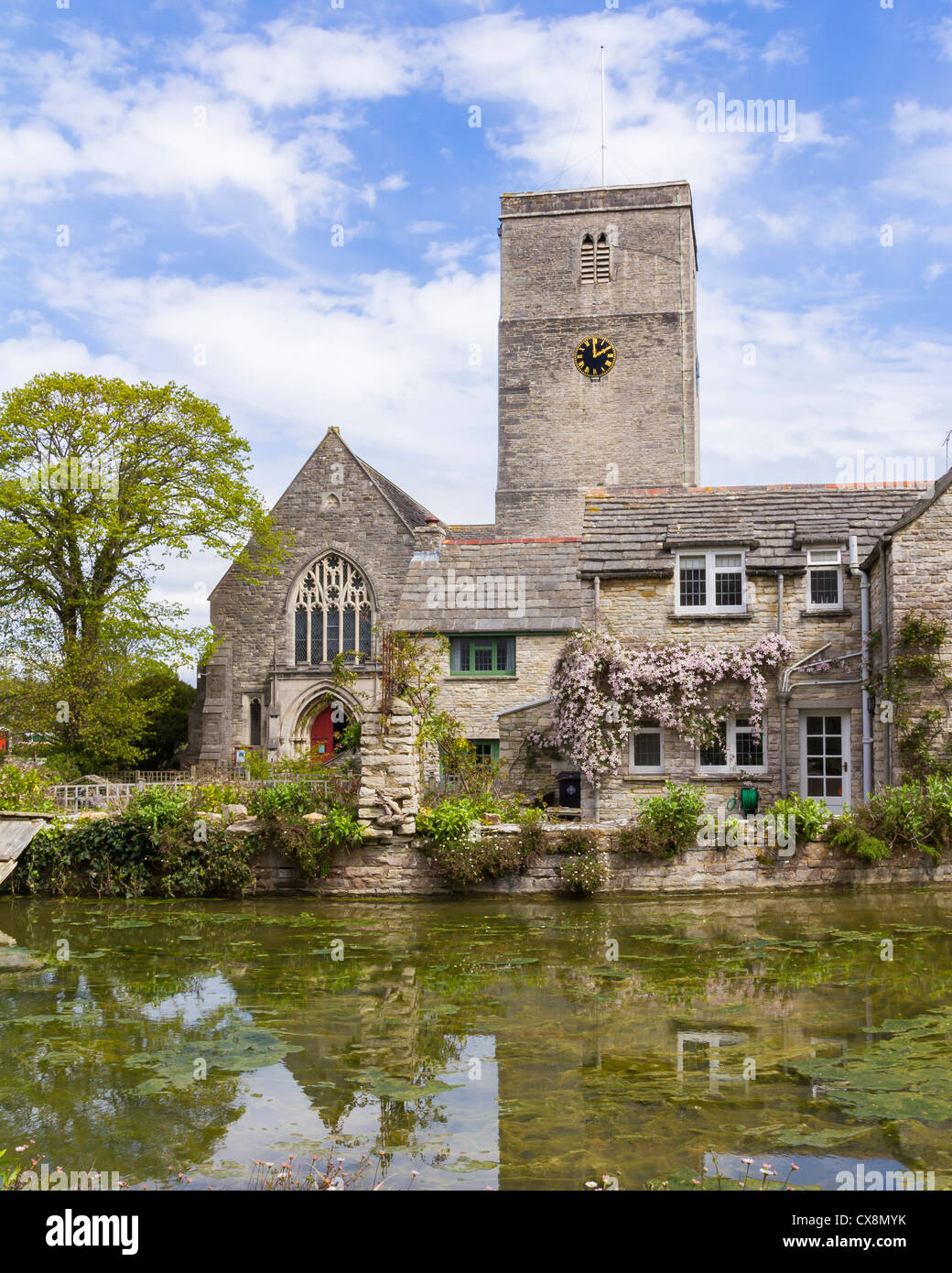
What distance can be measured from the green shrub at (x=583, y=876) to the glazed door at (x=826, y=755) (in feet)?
18.8

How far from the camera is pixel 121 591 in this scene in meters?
26.6

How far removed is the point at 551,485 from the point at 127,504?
16.9 metres

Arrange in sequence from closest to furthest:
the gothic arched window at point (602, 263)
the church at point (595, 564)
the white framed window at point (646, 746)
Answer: the church at point (595, 564), the white framed window at point (646, 746), the gothic arched window at point (602, 263)

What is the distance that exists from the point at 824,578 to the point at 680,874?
276 inches

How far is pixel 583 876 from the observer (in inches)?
558

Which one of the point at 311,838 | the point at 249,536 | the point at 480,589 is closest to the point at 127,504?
the point at 249,536

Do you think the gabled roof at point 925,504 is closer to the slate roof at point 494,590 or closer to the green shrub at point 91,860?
the slate roof at point 494,590

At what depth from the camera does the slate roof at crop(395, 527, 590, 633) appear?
74.6ft

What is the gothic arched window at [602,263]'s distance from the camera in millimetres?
39250

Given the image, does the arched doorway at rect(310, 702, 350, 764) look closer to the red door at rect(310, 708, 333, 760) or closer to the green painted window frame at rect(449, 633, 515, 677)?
the red door at rect(310, 708, 333, 760)

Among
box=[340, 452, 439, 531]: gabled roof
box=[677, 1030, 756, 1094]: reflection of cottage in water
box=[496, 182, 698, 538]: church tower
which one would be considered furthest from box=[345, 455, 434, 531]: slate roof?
box=[677, 1030, 756, 1094]: reflection of cottage in water

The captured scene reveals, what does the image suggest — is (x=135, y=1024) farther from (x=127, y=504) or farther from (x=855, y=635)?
(x=127, y=504)

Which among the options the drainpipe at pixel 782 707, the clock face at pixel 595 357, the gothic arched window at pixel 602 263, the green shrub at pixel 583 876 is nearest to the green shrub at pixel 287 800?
the green shrub at pixel 583 876

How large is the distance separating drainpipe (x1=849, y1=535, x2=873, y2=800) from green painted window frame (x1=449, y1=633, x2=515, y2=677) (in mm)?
7330
